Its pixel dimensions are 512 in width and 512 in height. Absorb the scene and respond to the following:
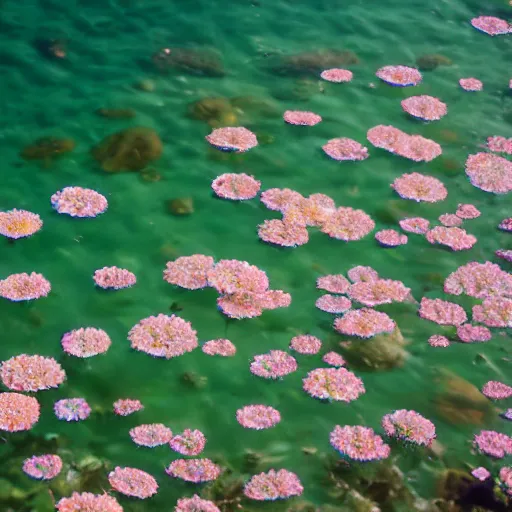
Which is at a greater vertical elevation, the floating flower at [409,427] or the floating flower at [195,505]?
the floating flower at [409,427]

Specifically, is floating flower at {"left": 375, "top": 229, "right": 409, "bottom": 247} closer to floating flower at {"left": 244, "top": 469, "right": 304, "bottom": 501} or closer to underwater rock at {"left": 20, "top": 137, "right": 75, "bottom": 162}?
floating flower at {"left": 244, "top": 469, "right": 304, "bottom": 501}

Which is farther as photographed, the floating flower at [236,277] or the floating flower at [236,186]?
the floating flower at [236,186]

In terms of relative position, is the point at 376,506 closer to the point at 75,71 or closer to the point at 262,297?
the point at 262,297

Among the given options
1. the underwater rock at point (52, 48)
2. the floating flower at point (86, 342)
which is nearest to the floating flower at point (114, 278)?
the floating flower at point (86, 342)

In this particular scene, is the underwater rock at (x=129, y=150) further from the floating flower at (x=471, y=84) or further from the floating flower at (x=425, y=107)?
the floating flower at (x=471, y=84)

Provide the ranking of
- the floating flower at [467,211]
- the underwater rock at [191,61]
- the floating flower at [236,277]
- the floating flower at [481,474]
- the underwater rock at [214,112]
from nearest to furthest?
the floating flower at [481,474]
the floating flower at [236,277]
the floating flower at [467,211]
the underwater rock at [214,112]
the underwater rock at [191,61]

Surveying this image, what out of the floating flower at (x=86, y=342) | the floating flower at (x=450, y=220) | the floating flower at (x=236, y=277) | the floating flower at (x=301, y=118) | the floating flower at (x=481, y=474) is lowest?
the floating flower at (x=86, y=342)
